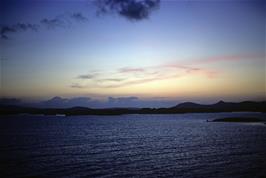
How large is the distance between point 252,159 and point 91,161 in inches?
776

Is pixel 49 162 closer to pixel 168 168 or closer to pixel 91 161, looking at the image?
pixel 91 161

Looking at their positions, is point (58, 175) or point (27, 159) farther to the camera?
point (27, 159)

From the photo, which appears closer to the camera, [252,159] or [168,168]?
[168,168]

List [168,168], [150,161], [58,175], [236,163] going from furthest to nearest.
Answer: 1. [150,161]
2. [236,163]
3. [168,168]
4. [58,175]

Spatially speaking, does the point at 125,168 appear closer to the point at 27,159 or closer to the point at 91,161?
the point at 91,161

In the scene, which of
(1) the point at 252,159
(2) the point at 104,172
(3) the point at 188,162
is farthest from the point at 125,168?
(1) the point at 252,159

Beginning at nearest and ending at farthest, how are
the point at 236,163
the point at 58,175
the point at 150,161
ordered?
1. the point at 58,175
2. the point at 236,163
3. the point at 150,161

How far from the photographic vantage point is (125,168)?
32531 mm

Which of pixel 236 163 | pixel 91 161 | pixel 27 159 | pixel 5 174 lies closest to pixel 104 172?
pixel 91 161

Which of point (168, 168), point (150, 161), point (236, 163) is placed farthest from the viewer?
point (150, 161)

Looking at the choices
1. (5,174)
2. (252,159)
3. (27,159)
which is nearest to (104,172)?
(5,174)

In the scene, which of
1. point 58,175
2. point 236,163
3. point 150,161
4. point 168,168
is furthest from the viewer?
point 150,161

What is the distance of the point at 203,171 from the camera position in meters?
30.6

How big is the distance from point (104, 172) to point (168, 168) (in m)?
6.99
